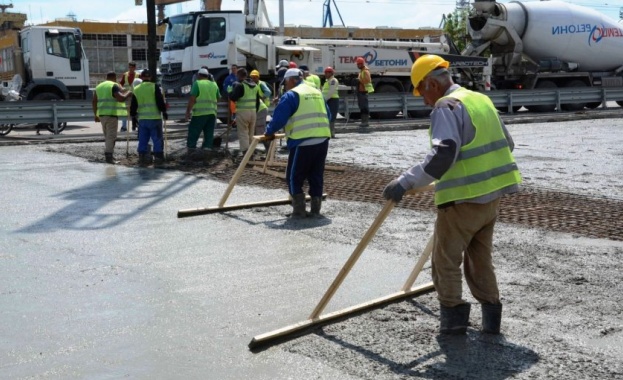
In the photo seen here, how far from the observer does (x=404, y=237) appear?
332 inches

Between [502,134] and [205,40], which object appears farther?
[205,40]

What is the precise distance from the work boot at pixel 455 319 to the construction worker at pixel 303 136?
4540 millimetres

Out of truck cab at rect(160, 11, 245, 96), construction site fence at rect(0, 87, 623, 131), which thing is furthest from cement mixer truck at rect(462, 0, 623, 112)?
truck cab at rect(160, 11, 245, 96)

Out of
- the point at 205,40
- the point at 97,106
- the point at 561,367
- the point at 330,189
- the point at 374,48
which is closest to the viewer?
the point at 561,367

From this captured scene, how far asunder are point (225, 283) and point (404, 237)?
239 cm

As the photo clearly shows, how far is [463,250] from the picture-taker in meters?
5.20

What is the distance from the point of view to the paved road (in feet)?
16.2

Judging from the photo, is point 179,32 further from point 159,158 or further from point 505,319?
point 505,319

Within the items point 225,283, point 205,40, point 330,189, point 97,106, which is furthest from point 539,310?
point 205,40

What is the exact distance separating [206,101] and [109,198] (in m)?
5.36

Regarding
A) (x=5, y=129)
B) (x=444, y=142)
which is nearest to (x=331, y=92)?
(x=5, y=129)

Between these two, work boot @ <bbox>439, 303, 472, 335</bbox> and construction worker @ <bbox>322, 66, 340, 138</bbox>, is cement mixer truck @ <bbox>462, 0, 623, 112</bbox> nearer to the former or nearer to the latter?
construction worker @ <bbox>322, 66, 340, 138</bbox>

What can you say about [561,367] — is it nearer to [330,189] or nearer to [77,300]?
[77,300]

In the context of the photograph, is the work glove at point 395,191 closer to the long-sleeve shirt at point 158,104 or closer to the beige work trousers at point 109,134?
the long-sleeve shirt at point 158,104
